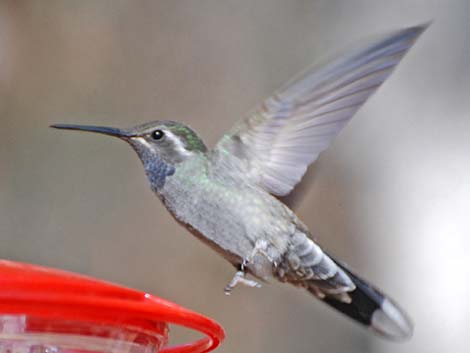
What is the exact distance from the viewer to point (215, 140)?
3398mm

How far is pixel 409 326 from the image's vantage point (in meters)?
1.73

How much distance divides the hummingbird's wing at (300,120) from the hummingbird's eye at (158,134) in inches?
7.8

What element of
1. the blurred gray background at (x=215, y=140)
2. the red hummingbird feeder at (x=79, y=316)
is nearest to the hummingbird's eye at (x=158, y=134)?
the red hummingbird feeder at (x=79, y=316)

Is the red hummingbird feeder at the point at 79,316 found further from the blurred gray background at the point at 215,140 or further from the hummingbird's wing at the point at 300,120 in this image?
the blurred gray background at the point at 215,140

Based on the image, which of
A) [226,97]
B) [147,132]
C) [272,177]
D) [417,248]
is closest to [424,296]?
[417,248]

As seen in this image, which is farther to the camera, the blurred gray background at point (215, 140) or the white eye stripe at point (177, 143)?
the blurred gray background at point (215, 140)

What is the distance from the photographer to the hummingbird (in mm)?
1533

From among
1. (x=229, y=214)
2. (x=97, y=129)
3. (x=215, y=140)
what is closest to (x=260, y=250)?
(x=229, y=214)

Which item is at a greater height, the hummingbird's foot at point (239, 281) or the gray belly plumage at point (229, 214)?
the gray belly plumage at point (229, 214)

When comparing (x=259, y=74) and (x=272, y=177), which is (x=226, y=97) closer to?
(x=259, y=74)

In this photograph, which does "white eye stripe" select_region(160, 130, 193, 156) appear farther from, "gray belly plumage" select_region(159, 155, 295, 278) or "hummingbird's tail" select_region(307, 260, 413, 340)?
"hummingbird's tail" select_region(307, 260, 413, 340)

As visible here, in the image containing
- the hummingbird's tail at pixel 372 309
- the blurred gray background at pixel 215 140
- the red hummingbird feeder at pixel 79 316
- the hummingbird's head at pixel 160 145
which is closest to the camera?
the red hummingbird feeder at pixel 79 316

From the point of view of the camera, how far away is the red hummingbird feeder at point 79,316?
0.92m

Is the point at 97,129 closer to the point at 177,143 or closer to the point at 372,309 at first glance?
the point at 177,143
